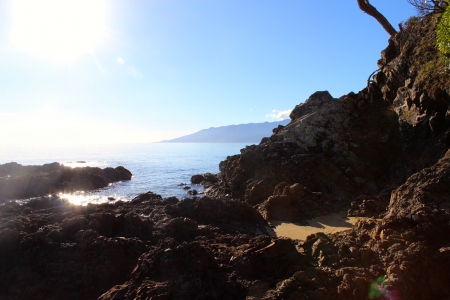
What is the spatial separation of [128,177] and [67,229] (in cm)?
3066

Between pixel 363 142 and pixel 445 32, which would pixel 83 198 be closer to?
pixel 363 142

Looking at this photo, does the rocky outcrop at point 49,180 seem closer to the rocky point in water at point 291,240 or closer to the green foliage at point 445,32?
the rocky point in water at point 291,240

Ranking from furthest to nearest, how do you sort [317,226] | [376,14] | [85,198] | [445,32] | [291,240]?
[85,198] → [376,14] → [317,226] → [445,32] → [291,240]

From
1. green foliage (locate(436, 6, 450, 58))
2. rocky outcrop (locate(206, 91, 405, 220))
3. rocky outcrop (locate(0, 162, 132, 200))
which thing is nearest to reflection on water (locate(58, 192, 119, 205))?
rocky outcrop (locate(0, 162, 132, 200))

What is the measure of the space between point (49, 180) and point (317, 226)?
84.7 ft

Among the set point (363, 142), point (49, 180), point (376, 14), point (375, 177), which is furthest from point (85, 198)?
point (376, 14)

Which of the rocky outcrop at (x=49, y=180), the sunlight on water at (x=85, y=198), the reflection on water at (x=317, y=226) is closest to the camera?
the reflection on water at (x=317, y=226)

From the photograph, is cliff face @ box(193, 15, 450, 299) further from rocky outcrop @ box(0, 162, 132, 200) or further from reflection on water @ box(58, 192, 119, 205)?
rocky outcrop @ box(0, 162, 132, 200)

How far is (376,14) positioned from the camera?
19984 mm

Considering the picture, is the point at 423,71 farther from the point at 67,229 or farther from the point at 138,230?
the point at 67,229

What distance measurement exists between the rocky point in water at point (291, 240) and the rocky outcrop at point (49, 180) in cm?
1305

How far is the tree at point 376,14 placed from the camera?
19719 millimetres

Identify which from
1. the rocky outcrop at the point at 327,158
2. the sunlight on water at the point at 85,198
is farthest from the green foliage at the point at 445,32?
the sunlight on water at the point at 85,198

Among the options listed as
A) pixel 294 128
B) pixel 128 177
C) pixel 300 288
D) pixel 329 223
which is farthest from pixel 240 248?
pixel 128 177
